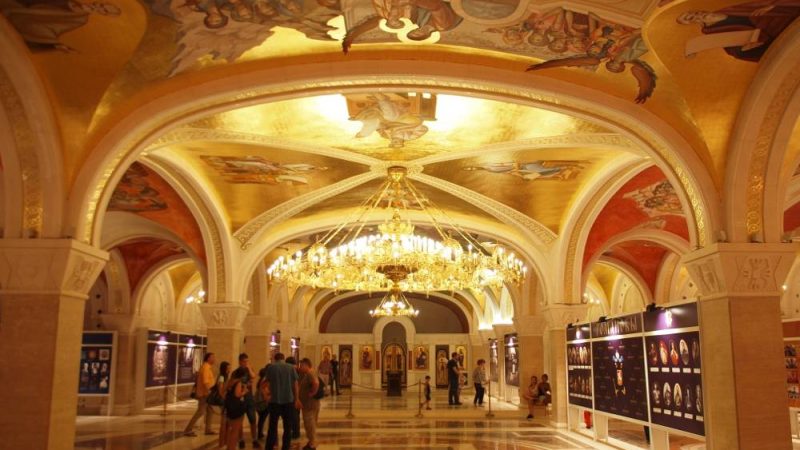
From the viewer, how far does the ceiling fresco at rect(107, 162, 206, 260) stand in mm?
10930

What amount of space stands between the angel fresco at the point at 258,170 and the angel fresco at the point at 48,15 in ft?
14.7

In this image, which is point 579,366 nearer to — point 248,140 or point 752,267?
point 752,267

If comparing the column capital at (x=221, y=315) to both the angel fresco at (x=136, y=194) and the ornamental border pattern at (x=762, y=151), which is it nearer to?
the angel fresco at (x=136, y=194)

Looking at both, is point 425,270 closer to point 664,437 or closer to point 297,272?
point 297,272

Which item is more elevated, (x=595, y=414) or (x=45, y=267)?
(x=45, y=267)

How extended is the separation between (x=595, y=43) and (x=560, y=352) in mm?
8132

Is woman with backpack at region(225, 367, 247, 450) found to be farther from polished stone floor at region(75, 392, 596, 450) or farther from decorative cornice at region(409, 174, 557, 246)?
decorative cornice at region(409, 174, 557, 246)

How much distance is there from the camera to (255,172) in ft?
35.5

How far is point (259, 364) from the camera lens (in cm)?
1627

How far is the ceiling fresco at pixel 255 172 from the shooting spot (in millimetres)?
9867

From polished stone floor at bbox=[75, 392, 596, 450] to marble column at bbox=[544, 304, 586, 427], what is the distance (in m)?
0.43

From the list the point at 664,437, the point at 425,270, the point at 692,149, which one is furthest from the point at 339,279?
the point at 692,149

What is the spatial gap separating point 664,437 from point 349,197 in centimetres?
655

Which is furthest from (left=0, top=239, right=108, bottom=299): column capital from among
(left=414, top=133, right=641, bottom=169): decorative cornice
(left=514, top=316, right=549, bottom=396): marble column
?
(left=514, top=316, right=549, bottom=396): marble column
